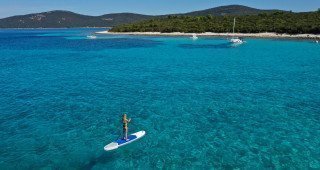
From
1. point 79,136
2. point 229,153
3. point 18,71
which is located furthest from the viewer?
point 18,71

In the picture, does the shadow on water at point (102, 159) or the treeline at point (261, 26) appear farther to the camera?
the treeline at point (261, 26)

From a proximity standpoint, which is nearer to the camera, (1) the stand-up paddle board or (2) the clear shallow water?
(2) the clear shallow water

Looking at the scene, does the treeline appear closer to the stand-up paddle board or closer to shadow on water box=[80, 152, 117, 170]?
the stand-up paddle board

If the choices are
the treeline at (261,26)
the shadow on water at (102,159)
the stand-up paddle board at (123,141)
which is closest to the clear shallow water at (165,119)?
the shadow on water at (102,159)

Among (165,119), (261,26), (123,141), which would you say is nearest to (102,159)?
(123,141)

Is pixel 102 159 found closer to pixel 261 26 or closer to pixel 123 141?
pixel 123 141

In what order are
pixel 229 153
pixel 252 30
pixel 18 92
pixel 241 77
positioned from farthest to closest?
pixel 252 30, pixel 241 77, pixel 18 92, pixel 229 153

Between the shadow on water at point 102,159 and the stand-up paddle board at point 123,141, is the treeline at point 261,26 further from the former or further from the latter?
the shadow on water at point 102,159

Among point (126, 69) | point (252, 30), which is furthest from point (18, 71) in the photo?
point (252, 30)

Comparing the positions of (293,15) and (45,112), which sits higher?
(293,15)

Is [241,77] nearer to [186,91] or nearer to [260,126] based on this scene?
[186,91]

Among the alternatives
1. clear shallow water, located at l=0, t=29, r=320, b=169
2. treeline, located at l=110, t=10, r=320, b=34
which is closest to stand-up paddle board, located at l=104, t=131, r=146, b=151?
clear shallow water, located at l=0, t=29, r=320, b=169
